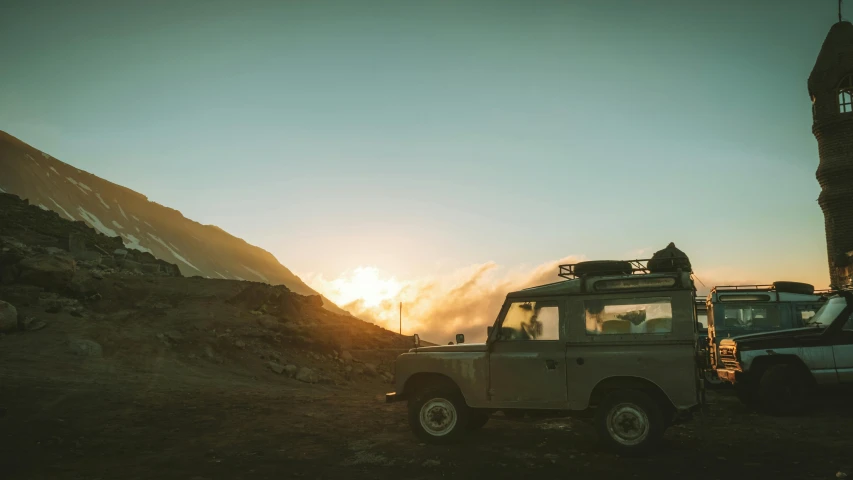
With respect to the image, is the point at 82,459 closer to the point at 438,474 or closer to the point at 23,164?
the point at 438,474

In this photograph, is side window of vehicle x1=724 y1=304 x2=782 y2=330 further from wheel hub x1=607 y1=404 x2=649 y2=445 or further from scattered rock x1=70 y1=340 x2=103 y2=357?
scattered rock x1=70 y1=340 x2=103 y2=357

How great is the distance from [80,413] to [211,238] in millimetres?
193746

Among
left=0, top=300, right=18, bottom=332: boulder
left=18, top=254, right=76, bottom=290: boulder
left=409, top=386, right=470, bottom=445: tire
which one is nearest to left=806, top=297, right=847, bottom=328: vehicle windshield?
left=409, top=386, right=470, bottom=445: tire

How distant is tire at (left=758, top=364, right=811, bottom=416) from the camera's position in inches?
458

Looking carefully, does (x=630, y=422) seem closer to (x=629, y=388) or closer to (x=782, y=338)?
(x=629, y=388)

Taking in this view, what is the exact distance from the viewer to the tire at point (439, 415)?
8.97m

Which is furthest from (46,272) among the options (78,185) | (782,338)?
(78,185)

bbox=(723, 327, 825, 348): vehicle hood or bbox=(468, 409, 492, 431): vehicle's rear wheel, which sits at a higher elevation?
bbox=(723, 327, 825, 348): vehicle hood

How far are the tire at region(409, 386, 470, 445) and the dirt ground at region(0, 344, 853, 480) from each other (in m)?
0.24

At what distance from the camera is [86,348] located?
1748 cm

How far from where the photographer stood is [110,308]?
23203mm

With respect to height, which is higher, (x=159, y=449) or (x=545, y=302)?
(x=545, y=302)

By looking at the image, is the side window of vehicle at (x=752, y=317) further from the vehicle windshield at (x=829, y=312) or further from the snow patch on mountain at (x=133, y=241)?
the snow patch on mountain at (x=133, y=241)

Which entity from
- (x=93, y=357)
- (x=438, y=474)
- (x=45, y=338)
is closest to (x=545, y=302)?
(x=438, y=474)
